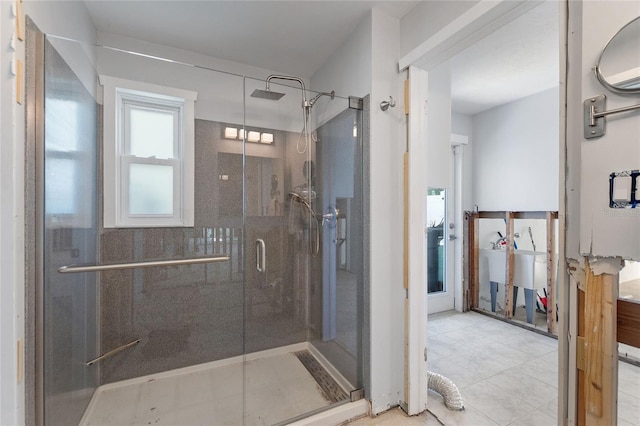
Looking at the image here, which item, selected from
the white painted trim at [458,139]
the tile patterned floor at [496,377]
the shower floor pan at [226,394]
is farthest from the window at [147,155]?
the white painted trim at [458,139]

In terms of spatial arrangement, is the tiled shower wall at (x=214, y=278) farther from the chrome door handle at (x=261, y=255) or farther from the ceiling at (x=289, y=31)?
the ceiling at (x=289, y=31)

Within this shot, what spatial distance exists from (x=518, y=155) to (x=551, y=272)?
136 centimetres

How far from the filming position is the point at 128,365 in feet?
6.60

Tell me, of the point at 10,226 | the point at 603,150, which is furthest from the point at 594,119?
the point at 10,226

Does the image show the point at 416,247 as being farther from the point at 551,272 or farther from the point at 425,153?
the point at 551,272

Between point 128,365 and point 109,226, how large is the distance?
3.27ft

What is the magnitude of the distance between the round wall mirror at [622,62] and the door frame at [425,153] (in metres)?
0.13

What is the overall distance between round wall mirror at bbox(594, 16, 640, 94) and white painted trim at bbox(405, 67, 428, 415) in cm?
89

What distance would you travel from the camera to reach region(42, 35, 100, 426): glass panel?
128cm

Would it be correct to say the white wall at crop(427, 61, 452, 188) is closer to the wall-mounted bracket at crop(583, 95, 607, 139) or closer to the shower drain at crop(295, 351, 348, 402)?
the wall-mounted bracket at crop(583, 95, 607, 139)

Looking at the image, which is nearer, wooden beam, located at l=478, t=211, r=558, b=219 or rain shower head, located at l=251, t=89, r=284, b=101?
rain shower head, located at l=251, t=89, r=284, b=101

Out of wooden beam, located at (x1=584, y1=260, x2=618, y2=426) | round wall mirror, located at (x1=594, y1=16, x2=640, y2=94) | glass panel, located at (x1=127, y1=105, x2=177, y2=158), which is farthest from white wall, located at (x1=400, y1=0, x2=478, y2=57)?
glass panel, located at (x1=127, y1=105, x2=177, y2=158)

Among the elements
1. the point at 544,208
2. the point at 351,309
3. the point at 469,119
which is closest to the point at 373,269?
the point at 351,309

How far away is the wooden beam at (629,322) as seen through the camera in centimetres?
97
